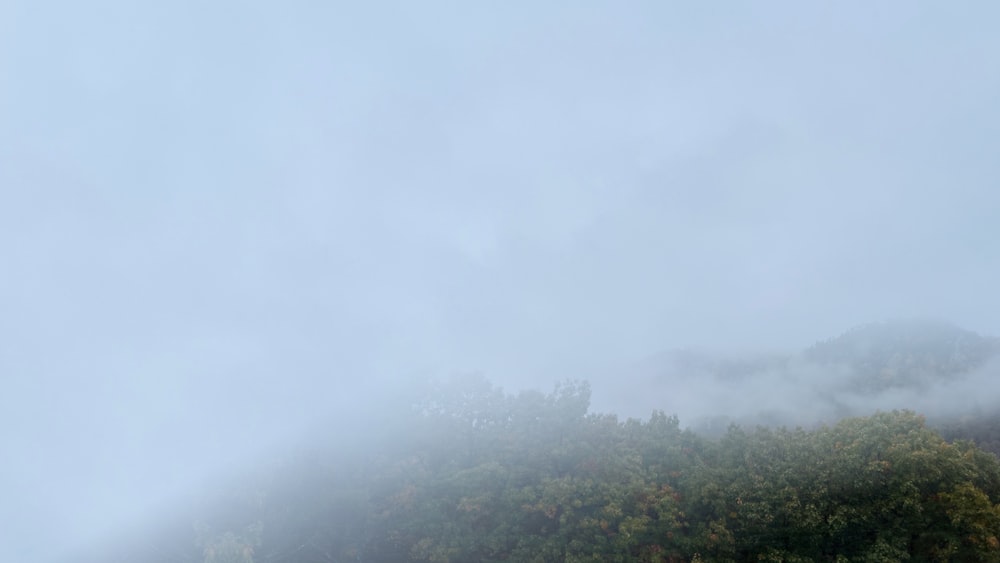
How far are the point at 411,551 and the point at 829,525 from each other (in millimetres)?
19420

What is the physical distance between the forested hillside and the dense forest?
0.07 meters

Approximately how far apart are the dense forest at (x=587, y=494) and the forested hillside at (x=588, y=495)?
0.24 ft

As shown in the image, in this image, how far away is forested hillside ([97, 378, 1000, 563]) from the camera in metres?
21.4

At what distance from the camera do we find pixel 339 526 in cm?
3459

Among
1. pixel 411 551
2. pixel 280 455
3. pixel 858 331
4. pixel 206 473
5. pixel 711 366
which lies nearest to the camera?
pixel 411 551

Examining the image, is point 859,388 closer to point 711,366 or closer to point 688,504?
point 711,366

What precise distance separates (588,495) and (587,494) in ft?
0.21

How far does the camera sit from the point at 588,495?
2866 cm

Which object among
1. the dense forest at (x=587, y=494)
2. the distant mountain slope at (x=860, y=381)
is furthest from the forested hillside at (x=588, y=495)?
the distant mountain slope at (x=860, y=381)

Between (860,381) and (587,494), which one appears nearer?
(587,494)

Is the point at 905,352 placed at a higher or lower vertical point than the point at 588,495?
higher

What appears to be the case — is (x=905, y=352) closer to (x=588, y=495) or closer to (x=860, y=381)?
(x=860, y=381)

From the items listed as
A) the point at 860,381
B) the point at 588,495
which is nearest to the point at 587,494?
the point at 588,495

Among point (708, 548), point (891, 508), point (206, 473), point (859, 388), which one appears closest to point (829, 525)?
point (891, 508)
